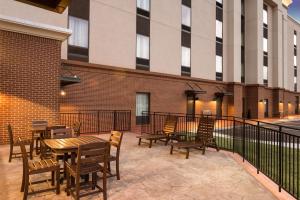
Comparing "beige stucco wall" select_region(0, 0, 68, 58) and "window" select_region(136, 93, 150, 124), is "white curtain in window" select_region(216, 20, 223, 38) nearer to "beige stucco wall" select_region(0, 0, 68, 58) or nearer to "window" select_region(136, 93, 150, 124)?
"window" select_region(136, 93, 150, 124)

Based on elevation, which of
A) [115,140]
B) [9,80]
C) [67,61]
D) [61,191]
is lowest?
[61,191]

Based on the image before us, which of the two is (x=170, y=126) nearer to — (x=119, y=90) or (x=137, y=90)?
(x=119, y=90)

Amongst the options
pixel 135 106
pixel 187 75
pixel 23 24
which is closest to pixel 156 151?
pixel 23 24

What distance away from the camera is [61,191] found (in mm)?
4828

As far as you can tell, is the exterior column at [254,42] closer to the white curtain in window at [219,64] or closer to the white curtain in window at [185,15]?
the white curtain in window at [219,64]

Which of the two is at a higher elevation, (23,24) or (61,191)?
(23,24)

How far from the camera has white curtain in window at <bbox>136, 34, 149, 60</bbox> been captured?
17734 millimetres

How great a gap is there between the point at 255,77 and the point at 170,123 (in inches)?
895

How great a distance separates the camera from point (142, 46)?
18078mm

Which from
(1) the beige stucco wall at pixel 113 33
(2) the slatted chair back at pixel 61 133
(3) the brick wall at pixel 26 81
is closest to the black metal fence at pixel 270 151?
(1) the beige stucco wall at pixel 113 33

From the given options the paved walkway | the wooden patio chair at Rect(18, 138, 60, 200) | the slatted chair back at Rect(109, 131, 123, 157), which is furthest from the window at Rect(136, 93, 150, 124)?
the wooden patio chair at Rect(18, 138, 60, 200)

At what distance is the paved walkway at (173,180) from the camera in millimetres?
4727

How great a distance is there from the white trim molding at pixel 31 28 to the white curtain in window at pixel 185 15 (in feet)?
44.9

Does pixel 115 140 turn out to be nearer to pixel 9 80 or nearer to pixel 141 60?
pixel 9 80
